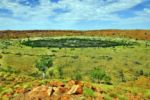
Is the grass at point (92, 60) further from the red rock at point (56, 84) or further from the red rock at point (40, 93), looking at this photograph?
the red rock at point (40, 93)

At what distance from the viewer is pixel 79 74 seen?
6600 cm

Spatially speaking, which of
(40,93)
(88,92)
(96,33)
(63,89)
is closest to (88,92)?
(88,92)

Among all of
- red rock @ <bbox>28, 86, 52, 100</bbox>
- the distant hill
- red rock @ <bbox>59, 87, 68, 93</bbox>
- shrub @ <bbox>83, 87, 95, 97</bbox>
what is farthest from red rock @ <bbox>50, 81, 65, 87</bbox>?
the distant hill

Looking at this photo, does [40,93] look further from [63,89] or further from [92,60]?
[92,60]

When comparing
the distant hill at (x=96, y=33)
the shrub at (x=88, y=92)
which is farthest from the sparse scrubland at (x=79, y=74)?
the distant hill at (x=96, y=33)

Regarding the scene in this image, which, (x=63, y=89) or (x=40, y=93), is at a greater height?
(x=63, y=89)

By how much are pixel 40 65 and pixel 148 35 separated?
354ft

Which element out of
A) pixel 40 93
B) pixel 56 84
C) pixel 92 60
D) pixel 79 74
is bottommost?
pixel 92 60

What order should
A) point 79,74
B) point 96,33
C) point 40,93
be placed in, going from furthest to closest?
point 96,33, point 79,74, point 40,93

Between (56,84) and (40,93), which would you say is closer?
(40,93)

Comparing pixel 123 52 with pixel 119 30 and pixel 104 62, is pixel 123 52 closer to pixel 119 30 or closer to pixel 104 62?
pixel 104 62

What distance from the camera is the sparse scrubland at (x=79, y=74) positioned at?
79.5 ft

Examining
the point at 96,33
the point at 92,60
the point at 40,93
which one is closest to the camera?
the point at 40,93

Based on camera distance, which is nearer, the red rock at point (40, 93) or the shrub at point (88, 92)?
the red rock at point (40, 93)
